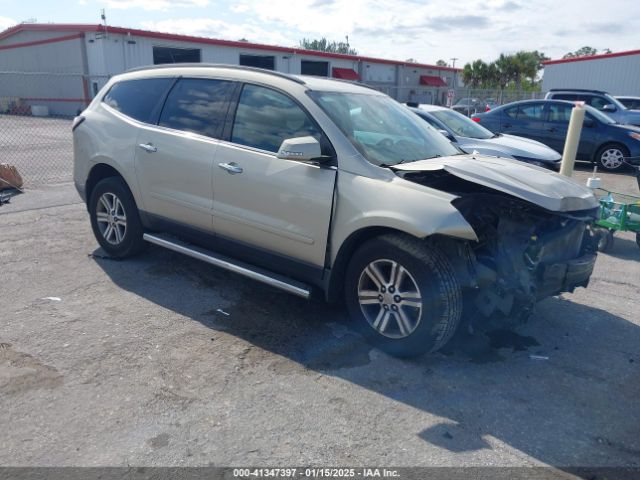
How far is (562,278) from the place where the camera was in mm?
3926

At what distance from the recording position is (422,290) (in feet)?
11.9

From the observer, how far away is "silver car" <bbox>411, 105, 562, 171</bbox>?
9.36 meters

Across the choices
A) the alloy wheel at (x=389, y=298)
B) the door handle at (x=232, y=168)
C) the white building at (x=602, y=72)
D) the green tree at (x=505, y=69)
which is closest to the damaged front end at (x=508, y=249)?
the alloy wheel at (x=389, y=298)

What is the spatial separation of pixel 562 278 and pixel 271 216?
2214mm

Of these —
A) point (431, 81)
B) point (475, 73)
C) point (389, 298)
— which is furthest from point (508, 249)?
point (475, 73)

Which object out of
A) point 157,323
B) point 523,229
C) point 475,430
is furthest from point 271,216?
point 475,430

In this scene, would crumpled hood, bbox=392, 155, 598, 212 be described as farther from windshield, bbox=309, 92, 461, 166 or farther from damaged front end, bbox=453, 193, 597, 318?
windshield, bbox=309, 92, 461, 166

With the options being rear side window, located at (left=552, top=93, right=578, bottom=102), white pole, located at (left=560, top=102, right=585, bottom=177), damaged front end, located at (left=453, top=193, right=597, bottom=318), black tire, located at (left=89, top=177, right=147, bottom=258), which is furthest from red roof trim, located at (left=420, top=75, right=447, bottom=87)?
damaged front end, located at (left=453, top=193, right=597, bottom=318)

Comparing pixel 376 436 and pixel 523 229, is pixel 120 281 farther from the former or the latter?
pixel 523 229

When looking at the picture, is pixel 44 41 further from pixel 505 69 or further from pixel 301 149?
pixel 505 69

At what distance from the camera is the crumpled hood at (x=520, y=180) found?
145 inches

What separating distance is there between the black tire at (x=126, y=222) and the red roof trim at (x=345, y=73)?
3450 centimetres

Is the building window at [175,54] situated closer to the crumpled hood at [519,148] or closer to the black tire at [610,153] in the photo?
the black tire at [610,153]

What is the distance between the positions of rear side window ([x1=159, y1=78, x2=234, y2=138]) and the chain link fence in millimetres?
5767
